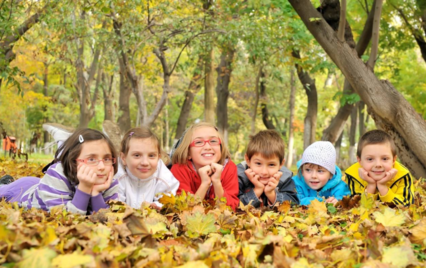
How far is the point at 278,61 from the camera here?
12.5 metres

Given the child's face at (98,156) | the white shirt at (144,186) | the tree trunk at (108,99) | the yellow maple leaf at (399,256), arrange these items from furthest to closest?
the tree trunk at (108,99), the white shirt at (144,186), the child's face at (98,156), the yellow maple leaf at (399,256)

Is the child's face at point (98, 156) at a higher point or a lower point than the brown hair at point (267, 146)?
lower

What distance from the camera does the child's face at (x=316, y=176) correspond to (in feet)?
15.0

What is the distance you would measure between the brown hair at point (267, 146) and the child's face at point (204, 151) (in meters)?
0.33

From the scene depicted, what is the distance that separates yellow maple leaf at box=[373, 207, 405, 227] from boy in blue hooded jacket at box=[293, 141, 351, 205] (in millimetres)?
1652

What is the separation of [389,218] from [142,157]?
2123 mm

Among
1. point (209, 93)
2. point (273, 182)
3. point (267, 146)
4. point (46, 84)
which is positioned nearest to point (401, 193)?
point (273, 182)

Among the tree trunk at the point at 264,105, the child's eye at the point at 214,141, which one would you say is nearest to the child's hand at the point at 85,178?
the child's eye at the point at 214,141

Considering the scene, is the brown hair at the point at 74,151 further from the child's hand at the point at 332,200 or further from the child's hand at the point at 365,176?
the child's hand at the point at 365,176

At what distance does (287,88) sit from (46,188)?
90.3ft

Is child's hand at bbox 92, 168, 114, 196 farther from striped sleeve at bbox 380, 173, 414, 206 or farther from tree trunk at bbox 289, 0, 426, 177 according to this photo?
tree trunk at bbox 289, 0, 426, 177

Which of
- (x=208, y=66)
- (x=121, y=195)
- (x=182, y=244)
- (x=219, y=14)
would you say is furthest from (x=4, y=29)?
(x=208, y=66)

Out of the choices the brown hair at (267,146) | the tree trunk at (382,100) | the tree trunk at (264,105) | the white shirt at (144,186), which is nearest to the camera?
the white shirt at (144,186)

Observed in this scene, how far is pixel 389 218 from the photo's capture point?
9.16 ft
